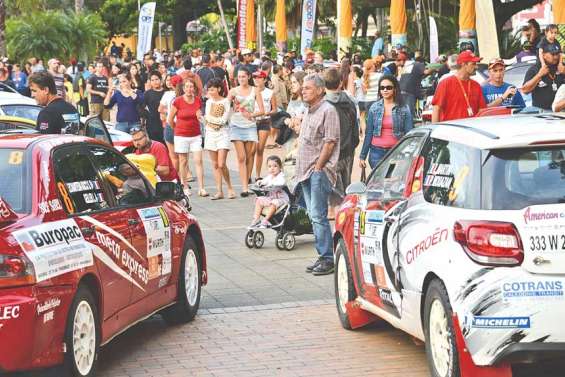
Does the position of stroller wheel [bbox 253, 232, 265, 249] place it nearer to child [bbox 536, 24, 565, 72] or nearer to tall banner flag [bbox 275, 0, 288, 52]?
child [bbox 536, 24, 565, 72]

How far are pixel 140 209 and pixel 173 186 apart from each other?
546 mm

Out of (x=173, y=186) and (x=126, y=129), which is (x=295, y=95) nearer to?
(x=126, y=129)

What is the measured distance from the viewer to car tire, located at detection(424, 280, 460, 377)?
677cm

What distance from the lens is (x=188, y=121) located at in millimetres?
18641

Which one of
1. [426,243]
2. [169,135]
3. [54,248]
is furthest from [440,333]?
[169,135]

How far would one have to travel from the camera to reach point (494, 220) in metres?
6.53

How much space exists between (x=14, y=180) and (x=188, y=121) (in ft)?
36.6

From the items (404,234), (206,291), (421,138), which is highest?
(421,138)

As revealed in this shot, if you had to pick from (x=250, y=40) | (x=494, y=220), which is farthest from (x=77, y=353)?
(x=250, y=40)

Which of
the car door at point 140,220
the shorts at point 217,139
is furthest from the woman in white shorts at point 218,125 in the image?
the car door at point 140,220

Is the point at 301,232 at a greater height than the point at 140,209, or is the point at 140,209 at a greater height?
the point at 140,209

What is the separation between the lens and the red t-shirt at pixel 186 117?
1859cm

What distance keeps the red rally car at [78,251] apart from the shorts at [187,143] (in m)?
8.95

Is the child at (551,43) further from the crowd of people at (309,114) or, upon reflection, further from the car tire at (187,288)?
the car tire at (187,288)
